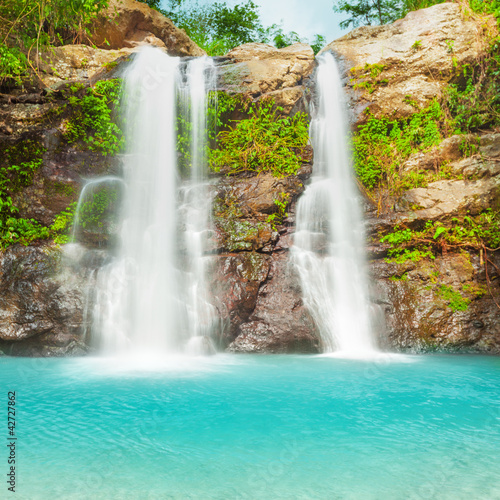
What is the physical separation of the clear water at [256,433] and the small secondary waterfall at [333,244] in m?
1.92

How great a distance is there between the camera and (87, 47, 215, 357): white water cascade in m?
7.12

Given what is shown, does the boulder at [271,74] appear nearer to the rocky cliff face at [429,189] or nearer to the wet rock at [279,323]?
the rocky cliff face at [429,189]

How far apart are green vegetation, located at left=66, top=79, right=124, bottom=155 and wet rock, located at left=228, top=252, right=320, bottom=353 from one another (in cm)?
503

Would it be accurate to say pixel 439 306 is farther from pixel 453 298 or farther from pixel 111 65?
pixel 111 65

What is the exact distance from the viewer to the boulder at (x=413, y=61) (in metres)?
10.3

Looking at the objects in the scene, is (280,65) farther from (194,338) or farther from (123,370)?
(123,370)

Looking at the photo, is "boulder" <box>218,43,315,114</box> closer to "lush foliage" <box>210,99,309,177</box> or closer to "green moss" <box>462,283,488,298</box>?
"lush foliage" <box>210,99,309,177</box>

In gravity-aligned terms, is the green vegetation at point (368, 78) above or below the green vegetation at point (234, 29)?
below

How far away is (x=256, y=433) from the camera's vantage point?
325 cm

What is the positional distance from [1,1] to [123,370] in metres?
9.05

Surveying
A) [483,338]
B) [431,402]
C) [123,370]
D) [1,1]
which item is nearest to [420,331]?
[483,338]

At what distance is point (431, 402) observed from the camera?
161 inches
